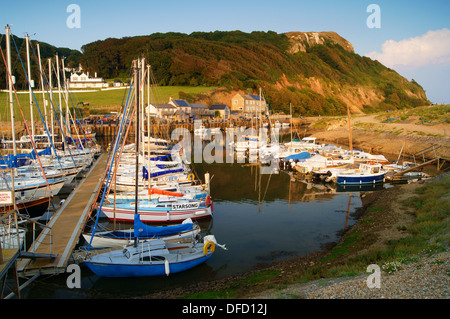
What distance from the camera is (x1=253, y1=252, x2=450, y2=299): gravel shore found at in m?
9.56

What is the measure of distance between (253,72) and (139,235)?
13723 cm

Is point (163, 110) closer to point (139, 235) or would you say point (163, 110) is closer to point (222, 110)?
point (222, 110)

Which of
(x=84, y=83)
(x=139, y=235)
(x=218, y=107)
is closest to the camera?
(x=139, y=235)

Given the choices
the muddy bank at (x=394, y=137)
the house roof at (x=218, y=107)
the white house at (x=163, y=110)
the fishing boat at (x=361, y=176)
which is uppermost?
the house roof at (x=218, y=107)

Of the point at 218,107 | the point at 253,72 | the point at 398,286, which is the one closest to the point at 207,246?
the point at 398,286

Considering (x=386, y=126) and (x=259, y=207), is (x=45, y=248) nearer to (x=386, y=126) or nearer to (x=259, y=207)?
(x=259, y=207)

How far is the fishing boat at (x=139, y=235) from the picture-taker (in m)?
16.9

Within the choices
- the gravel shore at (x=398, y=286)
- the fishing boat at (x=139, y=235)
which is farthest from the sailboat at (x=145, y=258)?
the gravel shore at (x=398, y=286)

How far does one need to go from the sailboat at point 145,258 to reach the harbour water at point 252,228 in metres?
0.46

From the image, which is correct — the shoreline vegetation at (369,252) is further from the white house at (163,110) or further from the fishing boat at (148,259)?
the white house at (163,110)

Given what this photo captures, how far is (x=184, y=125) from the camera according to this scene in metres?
87.1

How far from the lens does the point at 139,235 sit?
16.8 m

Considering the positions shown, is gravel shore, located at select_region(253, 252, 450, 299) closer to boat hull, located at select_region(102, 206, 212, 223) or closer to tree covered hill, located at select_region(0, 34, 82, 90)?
boat hull, located at select_region(102, 206, 212, 223)

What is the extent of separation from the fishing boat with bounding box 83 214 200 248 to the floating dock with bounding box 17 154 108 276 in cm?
105
